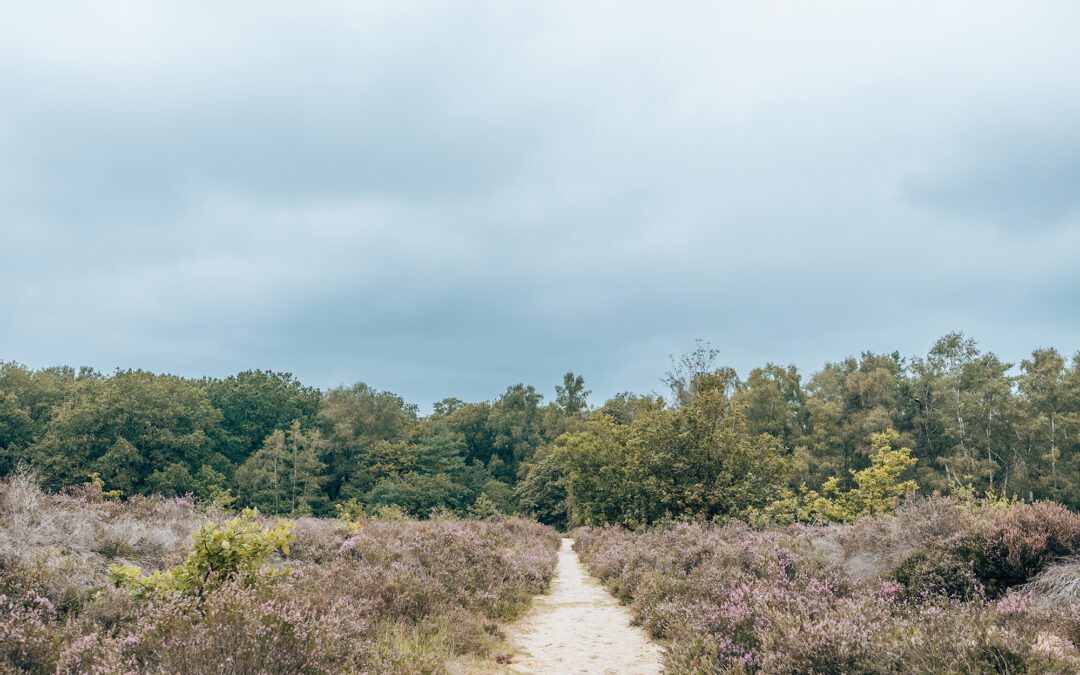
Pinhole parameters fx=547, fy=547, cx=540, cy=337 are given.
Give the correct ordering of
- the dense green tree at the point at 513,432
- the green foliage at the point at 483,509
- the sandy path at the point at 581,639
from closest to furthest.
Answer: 1. the sandy path at the point at 581,639
2. the green foliage at the point at 483,509
3. the dense green tree at the point at 513,432

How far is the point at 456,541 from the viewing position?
1370 cm

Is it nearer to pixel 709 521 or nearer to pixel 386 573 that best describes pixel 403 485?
pixel 709 521

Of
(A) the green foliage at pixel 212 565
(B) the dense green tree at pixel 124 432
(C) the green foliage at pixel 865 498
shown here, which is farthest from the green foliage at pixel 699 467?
(B) the dense green tree at pixel 124 432

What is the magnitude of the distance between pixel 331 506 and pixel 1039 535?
6456cm

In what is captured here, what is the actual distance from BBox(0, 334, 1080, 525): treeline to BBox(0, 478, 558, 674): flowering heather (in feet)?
44.0

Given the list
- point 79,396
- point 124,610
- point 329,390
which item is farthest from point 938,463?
point 79,396

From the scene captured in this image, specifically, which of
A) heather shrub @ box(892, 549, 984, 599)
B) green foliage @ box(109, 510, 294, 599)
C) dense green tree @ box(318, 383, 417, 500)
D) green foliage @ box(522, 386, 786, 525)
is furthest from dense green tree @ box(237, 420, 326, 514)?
heather shrub @ box(892, 549, 984, 599)

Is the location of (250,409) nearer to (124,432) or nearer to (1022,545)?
(124,432)

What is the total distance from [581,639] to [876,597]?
4.63m

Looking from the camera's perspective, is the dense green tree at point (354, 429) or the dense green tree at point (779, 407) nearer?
the dense green tree at point (779, 407)

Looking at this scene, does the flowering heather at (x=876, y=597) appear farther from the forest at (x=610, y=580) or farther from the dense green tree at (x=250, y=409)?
the dense green tree at (x=250, y=409)

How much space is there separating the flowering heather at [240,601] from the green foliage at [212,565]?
150 millimetres

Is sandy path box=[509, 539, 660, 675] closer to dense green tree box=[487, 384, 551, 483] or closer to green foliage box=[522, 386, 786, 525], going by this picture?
green foliage box=[522, 386, 786, 525]

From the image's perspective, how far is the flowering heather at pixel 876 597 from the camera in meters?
4.50
